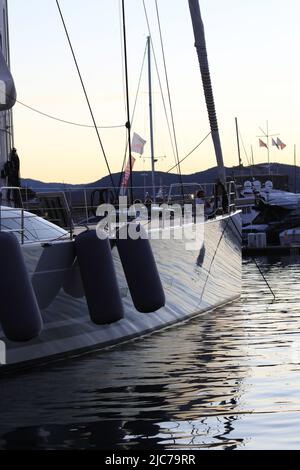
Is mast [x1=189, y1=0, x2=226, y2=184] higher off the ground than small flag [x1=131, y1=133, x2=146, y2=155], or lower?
higher

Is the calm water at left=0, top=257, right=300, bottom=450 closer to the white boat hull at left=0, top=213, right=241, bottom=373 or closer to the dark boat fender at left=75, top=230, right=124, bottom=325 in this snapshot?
the white boat hull at left=0, top=213, right=241, bottom=373

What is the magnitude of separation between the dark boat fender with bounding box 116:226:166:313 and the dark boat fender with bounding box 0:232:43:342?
106 inches

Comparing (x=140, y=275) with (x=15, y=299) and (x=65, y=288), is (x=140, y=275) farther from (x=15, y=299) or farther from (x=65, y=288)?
(x=15, y=299)

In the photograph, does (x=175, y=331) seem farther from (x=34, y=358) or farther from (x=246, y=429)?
Answer: (x=246, y=429)

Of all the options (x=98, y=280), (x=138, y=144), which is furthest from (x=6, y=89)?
(x=138, y=144)

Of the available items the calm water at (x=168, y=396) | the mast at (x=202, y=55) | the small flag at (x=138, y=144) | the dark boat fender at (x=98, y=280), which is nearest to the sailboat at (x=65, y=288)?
the dark boat fender at (x=98, y=280)

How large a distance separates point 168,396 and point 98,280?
2.79 metres

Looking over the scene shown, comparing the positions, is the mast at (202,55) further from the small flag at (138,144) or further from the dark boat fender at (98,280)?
the small flag at (138,144)

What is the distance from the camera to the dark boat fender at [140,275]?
14.1 metres

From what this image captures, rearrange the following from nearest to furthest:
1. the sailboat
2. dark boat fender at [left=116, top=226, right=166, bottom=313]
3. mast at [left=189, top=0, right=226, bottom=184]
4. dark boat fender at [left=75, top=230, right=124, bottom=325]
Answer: the sailboat → dark boat fender at [left=75, top=230, right=124, bottom=325] → dark boat fender at [left=116, top=226, right=166, bottom=313] → mast at [left=189, top=0, right=226, bottom=184]

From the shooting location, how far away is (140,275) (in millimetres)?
14141

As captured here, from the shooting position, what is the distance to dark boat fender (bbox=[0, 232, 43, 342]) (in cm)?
1144

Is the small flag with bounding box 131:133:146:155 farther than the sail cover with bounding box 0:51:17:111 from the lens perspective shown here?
Yes

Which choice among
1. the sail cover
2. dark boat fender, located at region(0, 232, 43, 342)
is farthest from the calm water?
the sail cover
